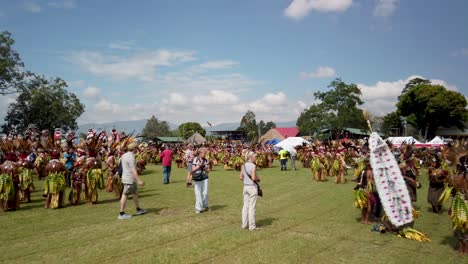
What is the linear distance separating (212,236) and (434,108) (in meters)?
53.0

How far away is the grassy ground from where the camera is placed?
6.11 metres

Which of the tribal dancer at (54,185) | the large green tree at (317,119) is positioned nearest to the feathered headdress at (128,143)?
the tribal dancer at (54,185)

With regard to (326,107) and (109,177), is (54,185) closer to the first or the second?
(109,177)

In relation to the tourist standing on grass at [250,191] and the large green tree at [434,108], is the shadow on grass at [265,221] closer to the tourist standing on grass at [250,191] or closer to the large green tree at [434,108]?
the tourist standing on grass at [250,191]

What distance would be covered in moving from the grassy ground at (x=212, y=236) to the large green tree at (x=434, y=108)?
46219 millimetres

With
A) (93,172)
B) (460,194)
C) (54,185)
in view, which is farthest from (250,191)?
(54,185)

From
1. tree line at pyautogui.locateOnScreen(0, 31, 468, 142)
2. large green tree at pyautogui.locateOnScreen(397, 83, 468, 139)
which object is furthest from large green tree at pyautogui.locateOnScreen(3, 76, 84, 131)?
large green tree at pyautogui.locateOnScreen(397, 83, 468, 139)

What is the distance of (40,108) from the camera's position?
128 feet

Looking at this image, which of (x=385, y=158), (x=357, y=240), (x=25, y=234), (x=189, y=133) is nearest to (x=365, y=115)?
(x=385, y=158)

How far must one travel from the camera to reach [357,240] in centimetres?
715

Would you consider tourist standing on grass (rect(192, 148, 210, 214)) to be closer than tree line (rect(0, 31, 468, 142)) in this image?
Yes

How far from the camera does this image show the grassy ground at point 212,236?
20.1 ft

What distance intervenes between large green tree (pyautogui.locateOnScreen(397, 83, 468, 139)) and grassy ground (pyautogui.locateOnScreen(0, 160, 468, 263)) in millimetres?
46219

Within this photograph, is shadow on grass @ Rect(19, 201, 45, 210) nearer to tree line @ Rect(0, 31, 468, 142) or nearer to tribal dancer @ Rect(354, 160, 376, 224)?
tribal dancer @ Rect(354, 160, 376, 224)
